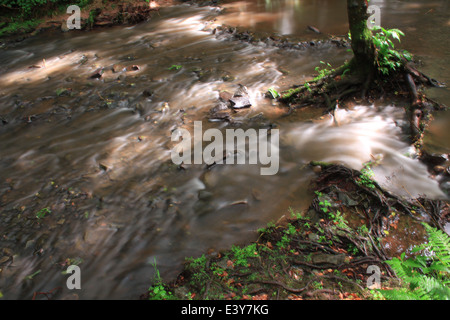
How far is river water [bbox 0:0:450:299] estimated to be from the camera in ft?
12.1

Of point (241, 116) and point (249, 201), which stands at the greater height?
A: point (241, 116)

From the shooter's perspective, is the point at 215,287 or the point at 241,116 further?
the point at 241,116

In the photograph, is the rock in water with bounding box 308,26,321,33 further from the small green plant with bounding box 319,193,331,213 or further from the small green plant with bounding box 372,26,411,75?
the small green plant with bounding box 319,193,331,213

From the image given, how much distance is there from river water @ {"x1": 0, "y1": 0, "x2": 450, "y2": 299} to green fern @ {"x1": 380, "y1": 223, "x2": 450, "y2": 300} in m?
1.40

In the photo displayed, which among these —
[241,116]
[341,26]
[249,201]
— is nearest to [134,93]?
[241,116]

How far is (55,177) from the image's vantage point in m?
4.89

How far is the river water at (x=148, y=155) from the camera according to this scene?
12.1 ft

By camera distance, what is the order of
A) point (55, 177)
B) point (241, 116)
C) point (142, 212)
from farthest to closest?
point (241, 116) < point (55, 177) < point (142, 212)

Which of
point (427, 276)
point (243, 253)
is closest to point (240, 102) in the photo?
point (243, 253)

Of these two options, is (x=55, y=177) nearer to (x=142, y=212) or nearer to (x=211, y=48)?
(x=142, y=212)

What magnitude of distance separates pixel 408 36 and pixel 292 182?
7.05 m

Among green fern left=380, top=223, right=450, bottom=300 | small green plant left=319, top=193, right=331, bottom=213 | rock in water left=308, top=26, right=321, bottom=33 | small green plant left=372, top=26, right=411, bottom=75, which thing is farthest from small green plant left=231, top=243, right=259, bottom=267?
rock in water left=308, top=26, right=321, bottom=33

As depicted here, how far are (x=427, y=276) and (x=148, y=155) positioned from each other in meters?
4.22

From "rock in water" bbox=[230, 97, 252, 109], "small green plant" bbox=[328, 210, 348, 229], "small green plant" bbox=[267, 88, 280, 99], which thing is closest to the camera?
"small green plant" bbox=[328, 210, 348, 229]
